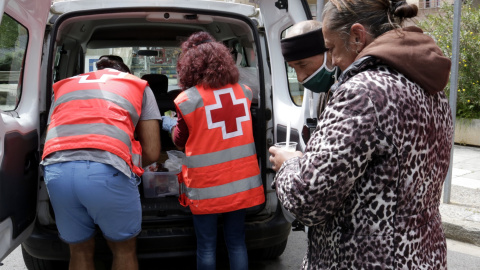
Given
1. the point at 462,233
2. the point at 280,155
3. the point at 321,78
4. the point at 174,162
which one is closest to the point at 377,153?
the point at 280,155

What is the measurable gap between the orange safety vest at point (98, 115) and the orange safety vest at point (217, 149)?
29cm

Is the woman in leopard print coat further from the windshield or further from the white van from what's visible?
the windshield

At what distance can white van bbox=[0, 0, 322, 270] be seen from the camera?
109 inches

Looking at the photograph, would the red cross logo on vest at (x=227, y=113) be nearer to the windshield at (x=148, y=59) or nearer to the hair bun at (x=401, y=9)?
the hair bun at (x=401, y=9)

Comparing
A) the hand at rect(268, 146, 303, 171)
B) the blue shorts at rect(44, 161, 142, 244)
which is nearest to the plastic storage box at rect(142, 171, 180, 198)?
the blue shorts at rect(44, 161, 142, 244)

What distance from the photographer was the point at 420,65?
4.72 ft

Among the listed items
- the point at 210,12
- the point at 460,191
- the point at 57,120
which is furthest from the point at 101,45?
the point at 460,191

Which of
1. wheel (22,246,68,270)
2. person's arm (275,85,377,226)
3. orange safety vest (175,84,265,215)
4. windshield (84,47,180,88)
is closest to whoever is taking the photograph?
person's arm (275,85,377,226)

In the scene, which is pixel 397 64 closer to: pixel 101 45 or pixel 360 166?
pixel 360 166

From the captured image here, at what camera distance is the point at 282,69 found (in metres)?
3.72

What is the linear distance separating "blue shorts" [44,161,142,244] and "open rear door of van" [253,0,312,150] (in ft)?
Answer: 3.85

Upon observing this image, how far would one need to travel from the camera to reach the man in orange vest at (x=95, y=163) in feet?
8.66

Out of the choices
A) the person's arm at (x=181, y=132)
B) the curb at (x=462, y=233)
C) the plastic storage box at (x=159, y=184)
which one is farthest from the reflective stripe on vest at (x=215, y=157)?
the curb at (x=462, y=233)

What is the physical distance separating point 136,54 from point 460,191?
392 cm
